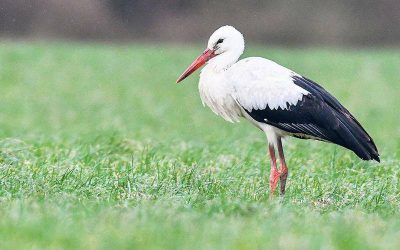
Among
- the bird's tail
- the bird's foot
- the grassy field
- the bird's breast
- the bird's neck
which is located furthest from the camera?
the bird's neck

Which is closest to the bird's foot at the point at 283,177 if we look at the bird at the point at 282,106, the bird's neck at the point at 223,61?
the bird at the point at 282,106

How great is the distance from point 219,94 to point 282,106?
50cm

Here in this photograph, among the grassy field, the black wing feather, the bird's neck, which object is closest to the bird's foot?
the grassy field

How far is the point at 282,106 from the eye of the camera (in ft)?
23.5

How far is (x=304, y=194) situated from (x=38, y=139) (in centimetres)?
358

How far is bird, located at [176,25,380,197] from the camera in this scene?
7.01m

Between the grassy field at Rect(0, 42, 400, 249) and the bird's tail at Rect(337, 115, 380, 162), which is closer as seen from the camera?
the grassy field at Rect(0, 42, 400, 249)

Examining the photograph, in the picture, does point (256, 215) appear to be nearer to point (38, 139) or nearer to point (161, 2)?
point (38, 139)

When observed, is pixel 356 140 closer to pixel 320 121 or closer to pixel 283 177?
pixel 320 121

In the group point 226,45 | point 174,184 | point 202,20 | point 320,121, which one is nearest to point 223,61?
point 226,45

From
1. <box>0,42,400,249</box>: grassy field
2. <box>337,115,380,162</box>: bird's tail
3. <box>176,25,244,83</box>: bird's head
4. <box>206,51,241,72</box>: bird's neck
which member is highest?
<box>176,25,244,83</box>: bird's head

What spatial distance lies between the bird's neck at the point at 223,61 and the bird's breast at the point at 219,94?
0.16ft

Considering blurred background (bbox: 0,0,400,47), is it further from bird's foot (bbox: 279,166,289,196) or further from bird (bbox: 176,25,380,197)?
bird's foot (bbox: 279,166,289,196)

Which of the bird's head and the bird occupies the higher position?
the bird's head
